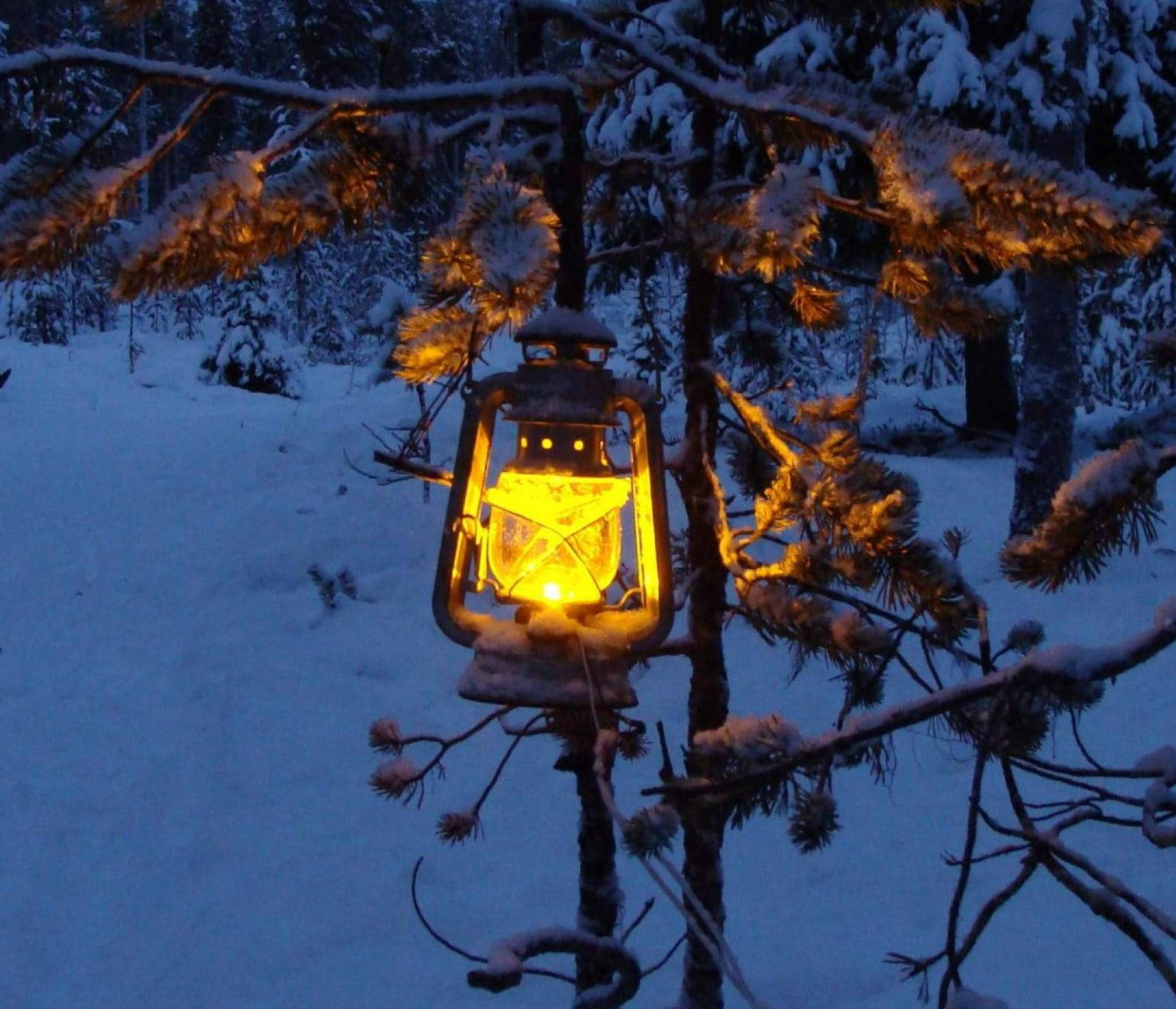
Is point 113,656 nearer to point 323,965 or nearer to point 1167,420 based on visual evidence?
point 323,965

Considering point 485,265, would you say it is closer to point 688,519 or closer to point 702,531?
point 702,531

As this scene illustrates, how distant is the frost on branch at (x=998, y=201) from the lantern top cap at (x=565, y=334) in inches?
18.7

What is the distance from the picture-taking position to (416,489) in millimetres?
7734

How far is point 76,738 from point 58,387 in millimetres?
8442

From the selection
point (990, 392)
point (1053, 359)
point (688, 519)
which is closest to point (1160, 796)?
point (688, 519)

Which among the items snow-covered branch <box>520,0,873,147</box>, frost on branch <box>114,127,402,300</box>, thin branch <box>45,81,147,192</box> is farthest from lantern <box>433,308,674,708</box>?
thin branch <box>45,81,147,192</box>

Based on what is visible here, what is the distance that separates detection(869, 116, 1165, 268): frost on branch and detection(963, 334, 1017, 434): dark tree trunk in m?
8.40

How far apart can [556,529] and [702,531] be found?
0.78 meters

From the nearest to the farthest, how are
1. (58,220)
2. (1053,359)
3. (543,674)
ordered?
1. (58,220)
2. (543,674)
3. (1053,359)

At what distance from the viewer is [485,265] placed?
49.9 inches

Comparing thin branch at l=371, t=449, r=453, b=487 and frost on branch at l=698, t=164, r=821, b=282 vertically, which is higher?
frost on branch at l=698, t=164, r=821, b=282

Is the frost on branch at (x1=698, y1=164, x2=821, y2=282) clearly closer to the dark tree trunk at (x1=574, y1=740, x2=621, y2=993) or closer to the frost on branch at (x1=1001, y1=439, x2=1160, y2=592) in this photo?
the frost on branch at (x1=1001, y1=439, x2=1160, y2=592)

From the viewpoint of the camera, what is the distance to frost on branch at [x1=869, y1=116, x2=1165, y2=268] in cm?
127

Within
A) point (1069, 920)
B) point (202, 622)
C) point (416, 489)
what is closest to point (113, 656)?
point (202, 622)
